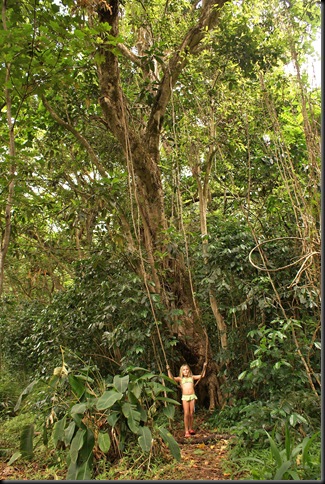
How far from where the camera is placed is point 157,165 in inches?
198

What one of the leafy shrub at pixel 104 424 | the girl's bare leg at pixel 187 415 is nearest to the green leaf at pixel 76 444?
the leafy shrub at pixel 104 424

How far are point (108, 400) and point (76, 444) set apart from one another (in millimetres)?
365

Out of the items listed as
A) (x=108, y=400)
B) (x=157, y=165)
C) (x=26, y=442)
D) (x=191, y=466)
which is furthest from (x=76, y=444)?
(x=157, y=165)

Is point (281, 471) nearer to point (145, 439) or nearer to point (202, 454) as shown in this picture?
point (145, 439)

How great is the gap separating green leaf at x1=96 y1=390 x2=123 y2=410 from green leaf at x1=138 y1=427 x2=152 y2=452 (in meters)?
0.29

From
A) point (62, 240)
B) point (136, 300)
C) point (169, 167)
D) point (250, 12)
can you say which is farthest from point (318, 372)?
point (62, 240)

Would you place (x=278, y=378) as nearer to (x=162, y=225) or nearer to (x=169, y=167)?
(x=162, y=225)

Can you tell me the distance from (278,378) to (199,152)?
264cm

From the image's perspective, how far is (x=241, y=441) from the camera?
10.9 feet

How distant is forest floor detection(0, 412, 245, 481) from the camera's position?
303cm

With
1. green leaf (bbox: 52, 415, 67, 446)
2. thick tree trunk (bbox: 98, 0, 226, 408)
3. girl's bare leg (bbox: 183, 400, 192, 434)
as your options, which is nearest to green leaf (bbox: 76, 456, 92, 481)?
green leaf (bbox: 52, 415, 67, 446)

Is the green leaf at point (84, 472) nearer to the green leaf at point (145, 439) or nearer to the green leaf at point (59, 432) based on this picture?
the green leaf at point (59, 432)

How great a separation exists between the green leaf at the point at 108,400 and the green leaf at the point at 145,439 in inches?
11.4

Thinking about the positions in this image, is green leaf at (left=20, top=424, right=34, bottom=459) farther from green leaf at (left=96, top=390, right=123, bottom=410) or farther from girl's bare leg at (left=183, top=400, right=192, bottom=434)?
girl's bare leg at (left=183, top=400, right=192, bottom=434)
